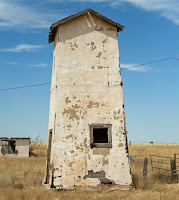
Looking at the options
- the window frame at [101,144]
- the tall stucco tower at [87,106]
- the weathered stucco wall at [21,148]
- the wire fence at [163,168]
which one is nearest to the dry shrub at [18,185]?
the tall stucco tower at [87,106]

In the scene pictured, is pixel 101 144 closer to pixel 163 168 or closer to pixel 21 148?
pixel 163 168

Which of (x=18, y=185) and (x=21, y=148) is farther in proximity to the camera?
(x=21, y=148)

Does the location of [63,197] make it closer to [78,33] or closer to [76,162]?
[76,162]

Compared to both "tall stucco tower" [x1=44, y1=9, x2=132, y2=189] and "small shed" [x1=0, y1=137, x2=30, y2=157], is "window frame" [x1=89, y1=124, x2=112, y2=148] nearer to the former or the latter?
"tall stucco tower" [x1=44, y1=9, x2=132, y2=189]

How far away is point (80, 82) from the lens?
1173cm

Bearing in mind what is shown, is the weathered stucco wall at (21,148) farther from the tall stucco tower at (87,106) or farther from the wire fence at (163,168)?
the tall stucco tower at (87,106)

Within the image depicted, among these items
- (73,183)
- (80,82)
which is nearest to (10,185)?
(73,183)

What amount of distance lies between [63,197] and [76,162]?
1723mm

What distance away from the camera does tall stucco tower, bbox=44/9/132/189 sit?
11000 millimetres

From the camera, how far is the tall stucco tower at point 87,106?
1100 centimetres

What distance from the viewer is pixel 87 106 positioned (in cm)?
1148

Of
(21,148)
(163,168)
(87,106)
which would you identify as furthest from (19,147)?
(87,106)

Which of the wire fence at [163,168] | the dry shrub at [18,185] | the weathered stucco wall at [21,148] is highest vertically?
the weathered stucco wall at [21,148]

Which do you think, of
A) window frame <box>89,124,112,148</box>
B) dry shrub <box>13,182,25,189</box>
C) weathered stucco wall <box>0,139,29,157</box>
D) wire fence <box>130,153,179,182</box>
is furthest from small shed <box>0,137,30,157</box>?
window frame <box>89,124,112,148</box>
